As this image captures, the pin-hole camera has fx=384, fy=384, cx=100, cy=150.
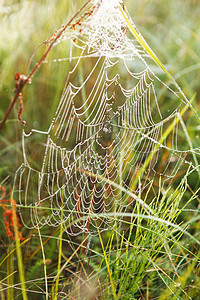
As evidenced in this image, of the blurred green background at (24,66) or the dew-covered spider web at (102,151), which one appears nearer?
the dew-covered spider web at (102,151)

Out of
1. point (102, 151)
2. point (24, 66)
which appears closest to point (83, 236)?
point (102, 151)

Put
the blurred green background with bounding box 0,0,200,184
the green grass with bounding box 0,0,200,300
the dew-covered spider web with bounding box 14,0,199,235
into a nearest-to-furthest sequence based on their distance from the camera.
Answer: the green grass with bounding box 0,0,200,300 < the dew-covered spider web with bounding box 14,0,199,235 < the blurred green background with bounding box 0,0,200,184

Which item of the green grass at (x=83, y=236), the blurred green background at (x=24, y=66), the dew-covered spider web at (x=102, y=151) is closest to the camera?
the green grass at (x=83, y=236)

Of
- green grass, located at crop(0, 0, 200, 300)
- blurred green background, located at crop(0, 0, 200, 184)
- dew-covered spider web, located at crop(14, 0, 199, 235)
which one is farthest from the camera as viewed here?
blurred green background, located at crop(0, 0, 200, 184)

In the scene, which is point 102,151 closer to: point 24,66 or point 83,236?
point 83,236

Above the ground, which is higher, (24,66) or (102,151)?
(24,66)

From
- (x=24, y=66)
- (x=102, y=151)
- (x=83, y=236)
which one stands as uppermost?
(x=24, y=66)

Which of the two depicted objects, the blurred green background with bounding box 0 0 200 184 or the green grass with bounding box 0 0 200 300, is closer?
the green grass with bounding box 0 0 200 300

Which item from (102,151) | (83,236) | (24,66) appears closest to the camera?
(83,236)
